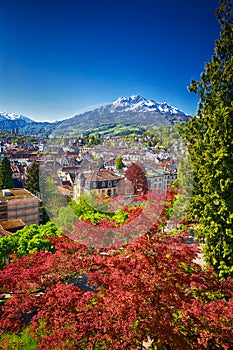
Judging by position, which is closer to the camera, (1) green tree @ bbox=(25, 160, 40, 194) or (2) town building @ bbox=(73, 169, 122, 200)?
Answer: (2) town building @ bbox=(73, 169, 122, 200)

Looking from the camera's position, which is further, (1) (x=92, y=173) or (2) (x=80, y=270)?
(1) (x=92, y=173)

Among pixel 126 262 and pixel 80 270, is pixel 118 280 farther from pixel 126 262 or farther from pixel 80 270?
pixel 80 270

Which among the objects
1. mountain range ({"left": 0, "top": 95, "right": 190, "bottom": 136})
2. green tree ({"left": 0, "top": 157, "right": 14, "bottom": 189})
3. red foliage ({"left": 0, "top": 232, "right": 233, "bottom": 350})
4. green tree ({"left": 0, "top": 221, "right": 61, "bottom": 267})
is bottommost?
green tree ({"left": 0, "top": 221, "right": 61, "bottom": 267})

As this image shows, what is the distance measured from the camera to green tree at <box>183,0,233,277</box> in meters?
4.87

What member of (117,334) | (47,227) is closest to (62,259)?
(117,334)

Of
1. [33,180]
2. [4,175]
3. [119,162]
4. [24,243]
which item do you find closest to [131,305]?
[119,162]

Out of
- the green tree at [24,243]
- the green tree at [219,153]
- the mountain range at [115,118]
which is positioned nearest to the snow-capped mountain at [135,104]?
the mountain range at [115,118]

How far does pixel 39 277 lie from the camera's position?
13.6 feet

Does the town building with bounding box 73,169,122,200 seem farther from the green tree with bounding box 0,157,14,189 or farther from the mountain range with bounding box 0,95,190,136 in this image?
the green tree with bounding box 0,157,14,189

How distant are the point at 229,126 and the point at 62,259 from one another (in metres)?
4.13

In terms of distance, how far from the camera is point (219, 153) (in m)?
4.84

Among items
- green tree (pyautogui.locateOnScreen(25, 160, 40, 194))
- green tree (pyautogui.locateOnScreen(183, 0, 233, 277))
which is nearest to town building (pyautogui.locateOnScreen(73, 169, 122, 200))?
green tree (pyautogui.locateOnScreen(183, 0, 233, 277))

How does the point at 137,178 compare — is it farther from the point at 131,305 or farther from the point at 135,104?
the point at 131,305

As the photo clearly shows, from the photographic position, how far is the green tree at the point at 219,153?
4871mm
